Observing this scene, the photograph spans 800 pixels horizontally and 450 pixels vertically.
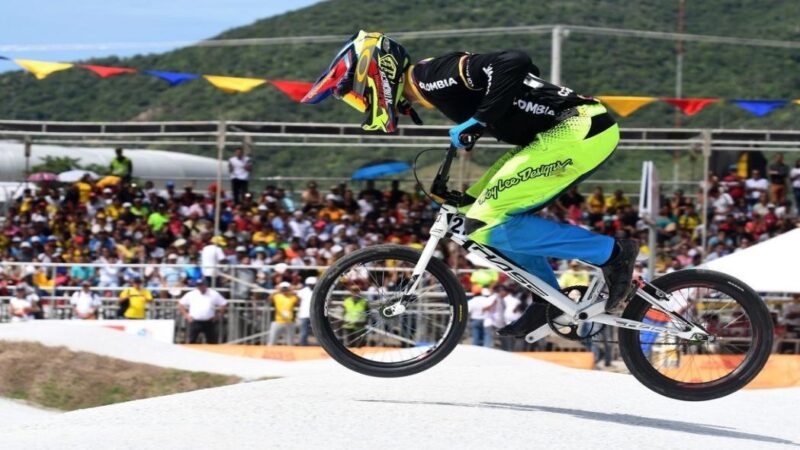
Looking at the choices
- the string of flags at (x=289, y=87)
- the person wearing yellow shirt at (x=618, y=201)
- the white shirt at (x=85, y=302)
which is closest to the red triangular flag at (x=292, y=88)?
the string of flags at (x=289, y=87)

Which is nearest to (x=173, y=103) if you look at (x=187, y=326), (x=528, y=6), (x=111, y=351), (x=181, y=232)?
(x=528, y=6)

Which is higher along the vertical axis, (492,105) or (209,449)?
(492,105)

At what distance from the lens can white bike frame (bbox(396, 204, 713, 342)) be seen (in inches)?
A: 273

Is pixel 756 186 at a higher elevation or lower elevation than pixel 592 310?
higher

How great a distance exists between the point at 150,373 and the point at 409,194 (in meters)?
8.57

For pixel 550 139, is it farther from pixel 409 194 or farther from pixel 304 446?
pixel 409 194

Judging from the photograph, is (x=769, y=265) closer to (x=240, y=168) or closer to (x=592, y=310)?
(x=592, y=310)

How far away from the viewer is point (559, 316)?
22.8ft

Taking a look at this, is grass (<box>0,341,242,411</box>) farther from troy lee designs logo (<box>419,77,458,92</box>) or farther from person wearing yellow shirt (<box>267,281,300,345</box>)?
troy lee designs logo (<box>419,77,458,92</box>)

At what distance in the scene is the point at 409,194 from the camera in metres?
19.3

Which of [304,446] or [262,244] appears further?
[262,244]

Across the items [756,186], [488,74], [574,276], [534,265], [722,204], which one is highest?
[756,186]

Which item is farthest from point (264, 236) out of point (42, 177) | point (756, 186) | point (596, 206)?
point (756, 186)

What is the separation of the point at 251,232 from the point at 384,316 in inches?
451
